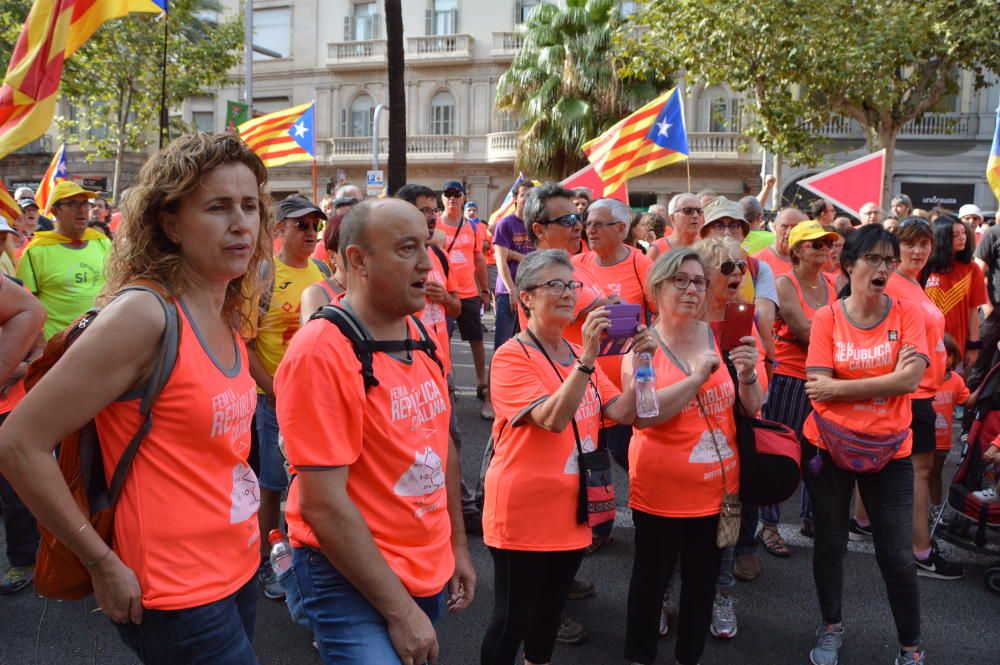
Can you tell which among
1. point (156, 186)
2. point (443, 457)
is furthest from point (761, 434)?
point (156, 186)

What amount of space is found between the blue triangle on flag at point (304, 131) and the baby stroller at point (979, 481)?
794 cm

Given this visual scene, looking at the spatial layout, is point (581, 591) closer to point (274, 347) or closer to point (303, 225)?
point (274, 347)

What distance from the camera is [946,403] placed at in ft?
16.7

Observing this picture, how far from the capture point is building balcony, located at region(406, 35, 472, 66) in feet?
104

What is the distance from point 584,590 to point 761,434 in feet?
4.57

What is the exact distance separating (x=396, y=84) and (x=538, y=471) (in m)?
9.34

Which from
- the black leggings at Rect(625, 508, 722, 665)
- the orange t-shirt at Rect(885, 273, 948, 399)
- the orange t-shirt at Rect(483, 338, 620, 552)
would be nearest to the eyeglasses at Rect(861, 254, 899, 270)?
the orange t-shirt at Rect(885, 273, 948, 399)

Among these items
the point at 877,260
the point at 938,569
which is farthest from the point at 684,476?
the point at 938,569

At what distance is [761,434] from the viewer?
346 centimetres

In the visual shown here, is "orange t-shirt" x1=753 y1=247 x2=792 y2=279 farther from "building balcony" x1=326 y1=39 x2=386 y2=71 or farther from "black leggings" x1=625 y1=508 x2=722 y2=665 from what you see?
"building balcony" x1=326 y1=39 x2=386 y2=71

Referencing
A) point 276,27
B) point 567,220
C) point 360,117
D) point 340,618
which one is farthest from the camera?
point 276,27

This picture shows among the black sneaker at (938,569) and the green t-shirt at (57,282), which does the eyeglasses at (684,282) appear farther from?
the green t-shirt at (57,282)

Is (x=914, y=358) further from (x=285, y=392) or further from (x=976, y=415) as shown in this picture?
(x=285, y=392)

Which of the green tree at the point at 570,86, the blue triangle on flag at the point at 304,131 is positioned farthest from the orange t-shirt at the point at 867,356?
the green tree at the point at 570,86
